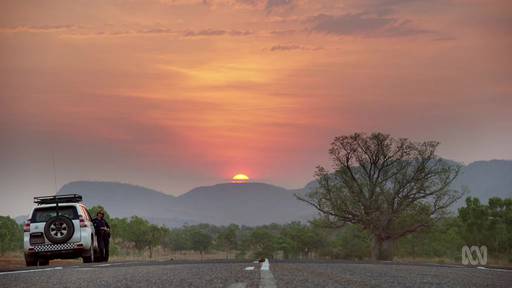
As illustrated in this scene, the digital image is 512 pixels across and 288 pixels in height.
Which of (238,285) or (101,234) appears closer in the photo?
(238,285)

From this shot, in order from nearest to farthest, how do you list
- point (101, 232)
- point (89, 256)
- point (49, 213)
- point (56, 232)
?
1. point (56, 232)
2. point (49, 213)
3. point (89, 256)
4. point (101, 232)

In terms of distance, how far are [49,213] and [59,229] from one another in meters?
0.82

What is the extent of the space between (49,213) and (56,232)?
2.86 feet

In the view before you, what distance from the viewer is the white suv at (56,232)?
70.2ft

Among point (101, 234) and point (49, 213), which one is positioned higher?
point (49, 213)

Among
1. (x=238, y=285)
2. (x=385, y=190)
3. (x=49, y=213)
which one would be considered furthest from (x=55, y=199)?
(x=385, y=190)

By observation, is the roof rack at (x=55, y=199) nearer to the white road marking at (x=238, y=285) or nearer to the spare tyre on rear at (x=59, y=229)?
the spare tyre on rear at (x=59, y=229)

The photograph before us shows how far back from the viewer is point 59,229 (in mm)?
21406

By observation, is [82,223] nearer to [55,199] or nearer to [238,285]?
[55,199]

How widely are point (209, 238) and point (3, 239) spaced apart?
73157mm

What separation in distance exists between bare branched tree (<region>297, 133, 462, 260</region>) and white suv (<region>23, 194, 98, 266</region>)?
3547 centimetres

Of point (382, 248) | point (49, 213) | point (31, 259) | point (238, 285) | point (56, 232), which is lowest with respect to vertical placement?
point (238, 285)

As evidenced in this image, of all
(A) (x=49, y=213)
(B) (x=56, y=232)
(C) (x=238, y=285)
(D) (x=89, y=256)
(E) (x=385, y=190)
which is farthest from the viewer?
(E) (x=385, y=190)

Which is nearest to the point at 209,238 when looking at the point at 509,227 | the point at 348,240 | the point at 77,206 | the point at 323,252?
the point at 323,252
